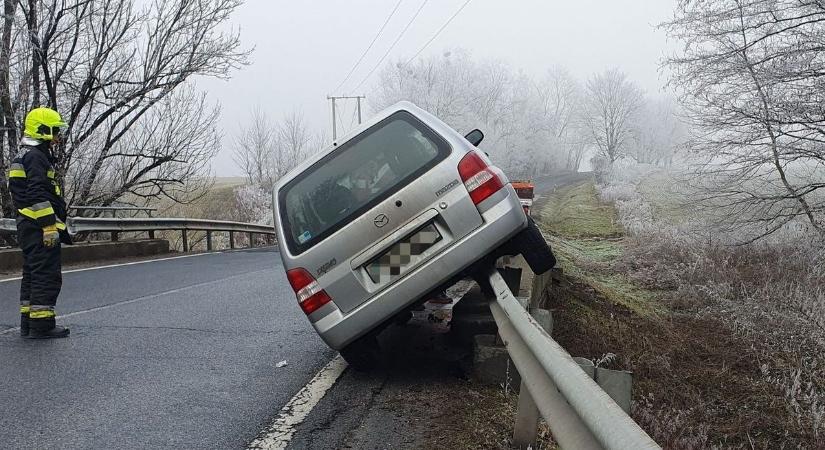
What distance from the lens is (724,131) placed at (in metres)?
11.1

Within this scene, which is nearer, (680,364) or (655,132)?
(680,364)

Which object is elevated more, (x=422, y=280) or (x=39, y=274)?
(x=422, y=280)

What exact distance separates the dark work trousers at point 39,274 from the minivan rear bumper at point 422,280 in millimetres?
2838

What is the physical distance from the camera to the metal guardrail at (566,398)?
1561 millimetres

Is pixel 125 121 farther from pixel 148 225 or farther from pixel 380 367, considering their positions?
pixel 380 367

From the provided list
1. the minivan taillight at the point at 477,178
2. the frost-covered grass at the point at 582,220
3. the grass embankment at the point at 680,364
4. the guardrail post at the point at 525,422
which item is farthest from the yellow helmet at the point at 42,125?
the frost-covered grass at the point at 582,220

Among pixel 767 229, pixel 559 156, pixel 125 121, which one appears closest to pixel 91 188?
pixel 125 121

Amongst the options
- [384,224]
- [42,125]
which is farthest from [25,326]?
[384,224]

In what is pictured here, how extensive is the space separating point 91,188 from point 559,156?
83.5 metres

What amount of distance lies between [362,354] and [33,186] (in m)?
3.22

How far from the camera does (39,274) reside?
5375mm

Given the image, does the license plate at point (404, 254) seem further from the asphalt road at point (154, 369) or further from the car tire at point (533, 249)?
the asphalt road at point (154, 369)

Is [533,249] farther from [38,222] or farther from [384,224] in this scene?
[38,222]

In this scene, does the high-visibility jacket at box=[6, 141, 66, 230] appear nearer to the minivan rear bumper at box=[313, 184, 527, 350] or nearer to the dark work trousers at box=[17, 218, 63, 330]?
the dark work trousers at box=[17, 218, 63, 330]
